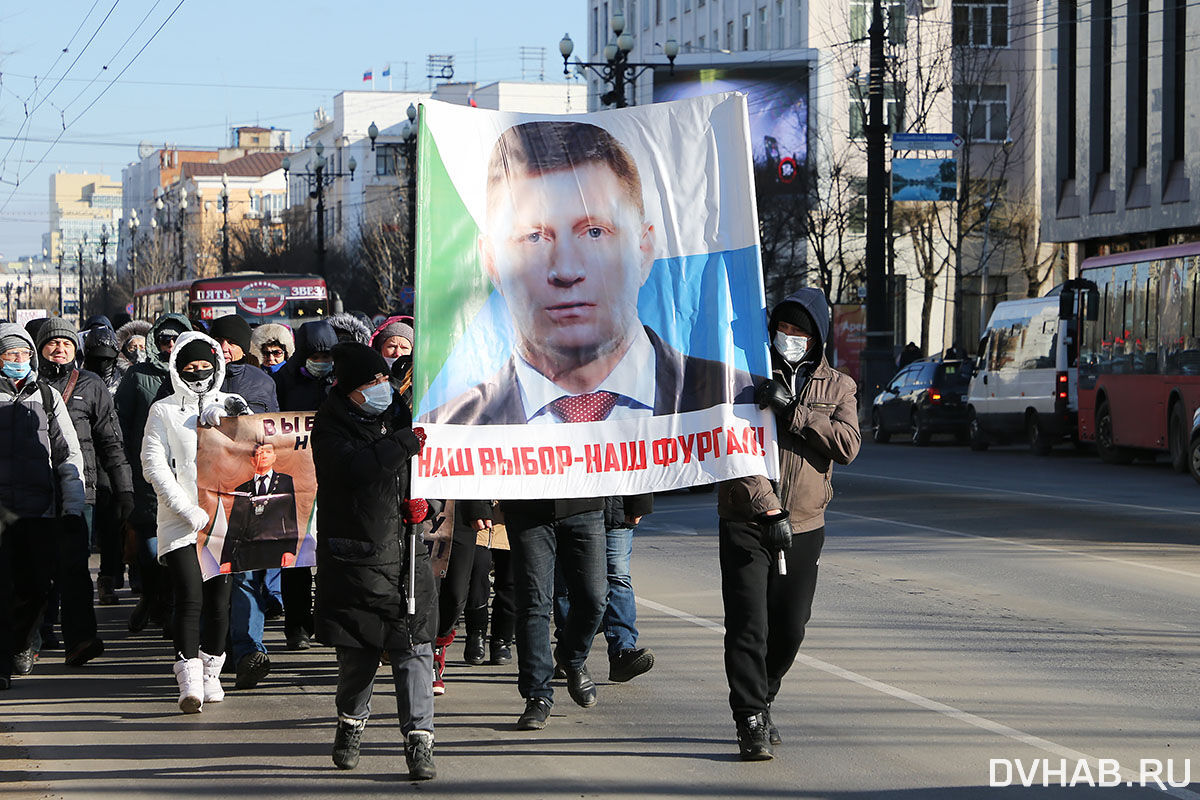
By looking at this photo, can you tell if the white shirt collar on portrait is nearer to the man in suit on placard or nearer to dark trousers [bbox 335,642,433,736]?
dark trousers [bbox 335,642,433,736]

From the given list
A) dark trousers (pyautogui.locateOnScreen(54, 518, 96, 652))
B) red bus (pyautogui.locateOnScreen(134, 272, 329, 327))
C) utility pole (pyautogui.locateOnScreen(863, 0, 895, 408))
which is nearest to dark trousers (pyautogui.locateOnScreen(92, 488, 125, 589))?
dark trousers (pyautogui.locateOnScreen(54, 518, 96, 652))

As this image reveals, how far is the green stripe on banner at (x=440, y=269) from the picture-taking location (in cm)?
696

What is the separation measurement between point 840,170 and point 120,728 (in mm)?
47726

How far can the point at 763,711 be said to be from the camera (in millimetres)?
6801

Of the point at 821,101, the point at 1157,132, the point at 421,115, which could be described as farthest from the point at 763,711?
the point at 821,101

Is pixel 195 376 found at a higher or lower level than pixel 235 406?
higher

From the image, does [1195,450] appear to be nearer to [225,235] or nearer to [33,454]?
[33,454]

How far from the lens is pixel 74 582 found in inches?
372

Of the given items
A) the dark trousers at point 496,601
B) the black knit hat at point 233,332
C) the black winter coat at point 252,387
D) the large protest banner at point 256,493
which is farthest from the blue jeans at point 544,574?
the black knit hat at point 233,332

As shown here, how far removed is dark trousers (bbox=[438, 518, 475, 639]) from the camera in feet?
27.7

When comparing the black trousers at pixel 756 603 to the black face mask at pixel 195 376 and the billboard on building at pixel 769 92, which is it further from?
the billboard on building at pixel 769 92

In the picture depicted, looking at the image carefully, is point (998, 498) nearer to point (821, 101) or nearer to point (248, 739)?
point (248, 739)

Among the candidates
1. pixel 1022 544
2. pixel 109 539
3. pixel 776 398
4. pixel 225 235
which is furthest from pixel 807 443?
pixel 225 235

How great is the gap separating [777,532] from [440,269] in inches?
69.1
